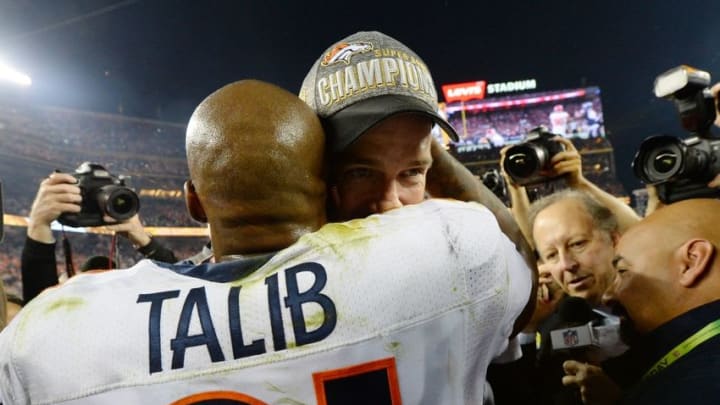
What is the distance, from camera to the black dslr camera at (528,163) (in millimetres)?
2121

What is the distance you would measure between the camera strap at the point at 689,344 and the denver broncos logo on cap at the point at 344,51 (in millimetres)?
970

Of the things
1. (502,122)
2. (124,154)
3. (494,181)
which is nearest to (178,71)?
(124,154)

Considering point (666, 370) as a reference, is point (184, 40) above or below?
above

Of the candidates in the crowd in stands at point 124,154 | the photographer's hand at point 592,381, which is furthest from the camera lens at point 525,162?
the crowd in stands at point 124,154

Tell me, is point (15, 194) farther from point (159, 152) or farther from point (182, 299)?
point (182, 299)

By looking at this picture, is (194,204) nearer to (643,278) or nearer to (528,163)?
(643,278)

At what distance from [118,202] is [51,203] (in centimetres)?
31

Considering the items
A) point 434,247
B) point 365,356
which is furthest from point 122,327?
point 434,247

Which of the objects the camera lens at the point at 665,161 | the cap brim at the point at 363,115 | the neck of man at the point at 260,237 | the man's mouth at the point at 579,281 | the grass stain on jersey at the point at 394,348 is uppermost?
the cap brim at the point at 363,115

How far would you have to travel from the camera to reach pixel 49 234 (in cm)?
219

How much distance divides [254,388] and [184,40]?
20728mm

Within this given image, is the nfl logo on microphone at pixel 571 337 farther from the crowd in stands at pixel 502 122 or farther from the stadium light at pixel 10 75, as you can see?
the crowd in stands at pixel 502 122

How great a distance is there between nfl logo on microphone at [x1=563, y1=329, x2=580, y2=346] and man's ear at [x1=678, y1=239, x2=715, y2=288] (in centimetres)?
29

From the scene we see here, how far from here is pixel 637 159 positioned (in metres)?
1.96
